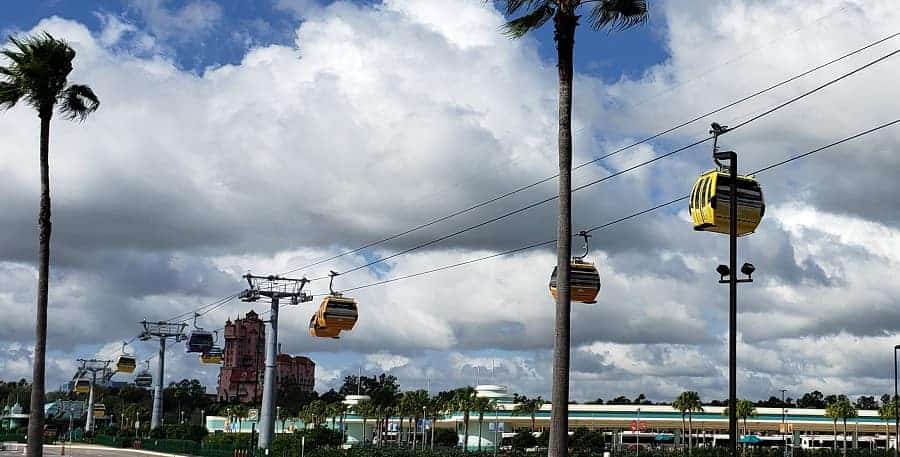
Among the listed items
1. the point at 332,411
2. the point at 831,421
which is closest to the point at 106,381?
the point at 332,411

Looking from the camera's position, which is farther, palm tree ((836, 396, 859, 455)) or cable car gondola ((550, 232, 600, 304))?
palm tree ((836, 396, 859, 455))

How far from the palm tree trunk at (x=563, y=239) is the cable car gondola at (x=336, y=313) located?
4090 cm

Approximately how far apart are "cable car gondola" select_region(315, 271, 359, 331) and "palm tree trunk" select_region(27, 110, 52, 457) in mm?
29964

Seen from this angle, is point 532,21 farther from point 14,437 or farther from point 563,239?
point 14,437

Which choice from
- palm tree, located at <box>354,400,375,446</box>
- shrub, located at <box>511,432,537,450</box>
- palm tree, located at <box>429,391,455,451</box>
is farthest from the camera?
palm tree, located at <box>354,400,375,446</box>

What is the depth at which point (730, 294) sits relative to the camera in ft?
82.7

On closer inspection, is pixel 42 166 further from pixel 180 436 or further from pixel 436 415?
pixel 436 415

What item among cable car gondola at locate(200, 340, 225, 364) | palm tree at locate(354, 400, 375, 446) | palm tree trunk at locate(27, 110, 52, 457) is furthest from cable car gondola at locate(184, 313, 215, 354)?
palm tree trunk at locate(27, 110, 52, 457)

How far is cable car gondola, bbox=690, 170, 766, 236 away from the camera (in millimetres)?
26672

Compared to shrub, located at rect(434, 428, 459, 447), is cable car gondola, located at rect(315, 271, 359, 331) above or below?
above

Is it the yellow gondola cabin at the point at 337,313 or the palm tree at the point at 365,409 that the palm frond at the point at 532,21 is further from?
the palm tree at the point at 365,409

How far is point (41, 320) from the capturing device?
33.7m

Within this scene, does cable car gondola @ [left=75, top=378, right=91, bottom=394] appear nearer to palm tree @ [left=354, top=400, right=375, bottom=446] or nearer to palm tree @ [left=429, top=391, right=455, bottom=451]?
palm tree @ [left=354, top=400, right=375, bottom=446]

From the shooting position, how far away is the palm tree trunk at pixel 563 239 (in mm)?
22531
